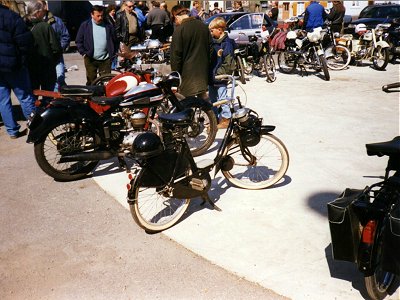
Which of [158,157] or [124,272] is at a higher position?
[158,157]

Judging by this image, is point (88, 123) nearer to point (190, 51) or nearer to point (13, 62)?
point (190, 51)

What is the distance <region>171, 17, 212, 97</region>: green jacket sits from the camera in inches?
216

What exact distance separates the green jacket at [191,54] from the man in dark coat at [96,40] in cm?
244

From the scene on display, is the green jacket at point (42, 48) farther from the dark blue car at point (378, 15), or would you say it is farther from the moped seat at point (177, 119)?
the dark blue car at point (378, 15)

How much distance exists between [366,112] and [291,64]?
14.7 feet

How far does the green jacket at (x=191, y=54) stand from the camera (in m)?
5.48

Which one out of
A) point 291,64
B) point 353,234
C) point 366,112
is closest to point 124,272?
point 353,234

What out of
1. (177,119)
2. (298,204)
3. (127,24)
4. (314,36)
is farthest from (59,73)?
(314,36)

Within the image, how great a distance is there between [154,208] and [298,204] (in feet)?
4.91

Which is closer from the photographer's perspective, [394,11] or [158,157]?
[158,157]

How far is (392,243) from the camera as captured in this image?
2361mm

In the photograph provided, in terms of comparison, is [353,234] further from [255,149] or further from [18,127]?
[18,127]

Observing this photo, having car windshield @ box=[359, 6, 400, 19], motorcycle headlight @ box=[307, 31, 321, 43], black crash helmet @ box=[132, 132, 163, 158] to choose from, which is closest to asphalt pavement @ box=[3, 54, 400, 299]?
black crash helmet @ box=[132, 132, 163, 158]

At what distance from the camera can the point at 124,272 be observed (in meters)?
3.14
